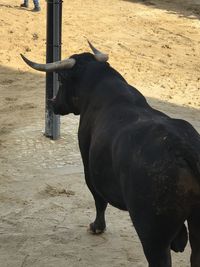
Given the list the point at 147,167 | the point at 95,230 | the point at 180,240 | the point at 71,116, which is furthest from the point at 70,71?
the point at 71,116

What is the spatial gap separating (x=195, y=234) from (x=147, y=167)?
2.03ft

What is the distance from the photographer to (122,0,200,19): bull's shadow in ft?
55.7

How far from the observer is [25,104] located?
9.73 metres

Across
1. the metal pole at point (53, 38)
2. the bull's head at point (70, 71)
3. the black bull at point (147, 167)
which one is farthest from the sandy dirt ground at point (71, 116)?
the bull's head at point (70, 71)

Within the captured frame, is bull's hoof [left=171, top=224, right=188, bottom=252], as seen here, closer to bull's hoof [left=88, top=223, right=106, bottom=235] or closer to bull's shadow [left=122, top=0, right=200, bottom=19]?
bull's hoof [left=88, top=223, right=106, bottom=235]

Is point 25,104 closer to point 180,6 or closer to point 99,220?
point 99,220

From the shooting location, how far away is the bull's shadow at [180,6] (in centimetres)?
1698

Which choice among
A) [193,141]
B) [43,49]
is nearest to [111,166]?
[193,141]

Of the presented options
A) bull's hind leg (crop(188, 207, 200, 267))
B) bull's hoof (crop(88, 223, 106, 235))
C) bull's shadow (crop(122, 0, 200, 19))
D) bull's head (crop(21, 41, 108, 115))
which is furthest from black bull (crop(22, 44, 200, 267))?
bull's shadow (crop(122, 0, 200, 19))

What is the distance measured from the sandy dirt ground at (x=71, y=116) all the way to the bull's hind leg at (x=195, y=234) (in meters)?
1.17

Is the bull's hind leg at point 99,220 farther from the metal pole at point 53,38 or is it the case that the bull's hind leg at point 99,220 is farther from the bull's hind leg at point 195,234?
the metal pole at point 53,38

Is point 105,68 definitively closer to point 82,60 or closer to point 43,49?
point 82,60

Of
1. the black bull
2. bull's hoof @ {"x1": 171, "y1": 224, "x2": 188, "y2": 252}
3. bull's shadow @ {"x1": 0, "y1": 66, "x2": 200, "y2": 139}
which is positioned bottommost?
bull's shadow @ {"x1": 0, "y1": 66, "x2": 200, "y2": 139}

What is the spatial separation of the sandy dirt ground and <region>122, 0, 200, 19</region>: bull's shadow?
3 centimetres
